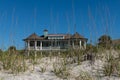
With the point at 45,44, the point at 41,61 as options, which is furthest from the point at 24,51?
the point at 45,44

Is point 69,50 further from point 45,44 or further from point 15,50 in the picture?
point 45,44

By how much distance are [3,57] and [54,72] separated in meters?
1.13

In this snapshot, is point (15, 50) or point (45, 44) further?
point (45, 44)

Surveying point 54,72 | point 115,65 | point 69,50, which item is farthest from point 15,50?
point 115,65

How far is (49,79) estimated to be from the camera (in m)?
3.42

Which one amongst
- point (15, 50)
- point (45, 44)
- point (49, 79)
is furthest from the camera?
point (45, 44)

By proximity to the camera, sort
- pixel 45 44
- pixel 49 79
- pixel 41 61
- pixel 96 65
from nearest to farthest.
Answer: pixel 49 79, pixel 96 65, pixel 41 61, pixel 45 44

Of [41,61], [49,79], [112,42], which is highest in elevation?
[112,42]

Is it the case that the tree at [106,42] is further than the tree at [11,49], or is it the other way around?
the tree at [11,49]

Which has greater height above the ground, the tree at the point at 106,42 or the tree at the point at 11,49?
the tree at the point at 106,42

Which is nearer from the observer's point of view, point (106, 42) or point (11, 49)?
point (106, 42)

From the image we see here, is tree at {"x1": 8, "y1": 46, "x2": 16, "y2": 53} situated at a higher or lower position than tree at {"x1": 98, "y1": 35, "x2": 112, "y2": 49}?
lower

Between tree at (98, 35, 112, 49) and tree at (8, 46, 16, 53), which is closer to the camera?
tree at (98, 35, 112, 49)

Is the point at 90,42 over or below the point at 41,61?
over
